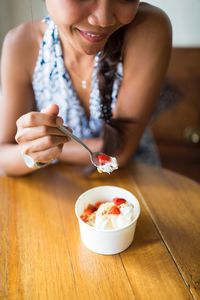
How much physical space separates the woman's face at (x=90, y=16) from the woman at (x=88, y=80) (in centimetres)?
3

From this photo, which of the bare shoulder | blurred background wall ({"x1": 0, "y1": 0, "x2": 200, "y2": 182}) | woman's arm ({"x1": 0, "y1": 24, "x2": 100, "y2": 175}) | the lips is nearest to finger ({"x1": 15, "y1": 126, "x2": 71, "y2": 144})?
woman's arm ({"x1": 0, "y1": 24, "x2": 100, "y2": 175})

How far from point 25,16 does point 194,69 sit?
120 cm

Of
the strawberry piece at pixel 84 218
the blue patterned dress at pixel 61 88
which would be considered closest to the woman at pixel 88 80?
the blue patterned dress at pixel 61 88

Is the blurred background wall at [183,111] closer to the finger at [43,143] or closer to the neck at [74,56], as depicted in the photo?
the neck at [74,56]

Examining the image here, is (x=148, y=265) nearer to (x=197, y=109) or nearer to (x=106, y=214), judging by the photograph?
(x=106, y=214)

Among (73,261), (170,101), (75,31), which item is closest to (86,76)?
(75,31)

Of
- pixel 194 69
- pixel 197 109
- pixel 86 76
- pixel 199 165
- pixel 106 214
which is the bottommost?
pixel 199 165

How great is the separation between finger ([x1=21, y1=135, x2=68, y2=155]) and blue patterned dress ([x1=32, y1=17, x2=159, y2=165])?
0.30m

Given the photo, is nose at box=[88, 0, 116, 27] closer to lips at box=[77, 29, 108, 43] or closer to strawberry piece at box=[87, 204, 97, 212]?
lips at box=[77, 29, 108, 43]

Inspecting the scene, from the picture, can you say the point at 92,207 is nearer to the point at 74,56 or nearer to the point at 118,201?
the point at 118,201

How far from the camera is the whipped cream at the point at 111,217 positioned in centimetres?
68

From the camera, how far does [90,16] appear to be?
2.34ft

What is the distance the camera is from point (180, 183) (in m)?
0.92

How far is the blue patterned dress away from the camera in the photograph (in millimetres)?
961
